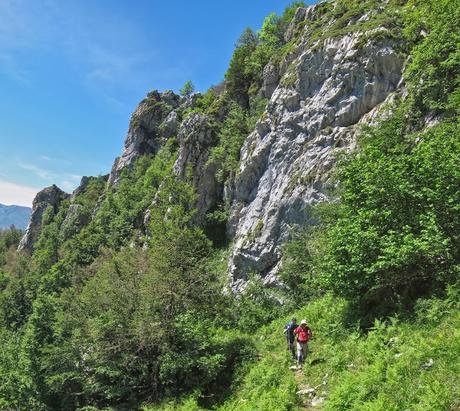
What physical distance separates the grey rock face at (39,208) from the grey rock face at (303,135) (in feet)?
279

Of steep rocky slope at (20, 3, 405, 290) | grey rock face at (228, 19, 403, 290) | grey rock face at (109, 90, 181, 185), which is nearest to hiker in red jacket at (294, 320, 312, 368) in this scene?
Result: steep rocky slope at (20, 3, 405, 290)

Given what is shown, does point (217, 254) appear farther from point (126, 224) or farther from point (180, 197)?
point (126, 224)

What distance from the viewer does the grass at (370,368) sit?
300 inches

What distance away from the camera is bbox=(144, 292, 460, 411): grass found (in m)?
7.62

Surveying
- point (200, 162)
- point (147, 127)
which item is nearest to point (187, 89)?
point (147, 127)

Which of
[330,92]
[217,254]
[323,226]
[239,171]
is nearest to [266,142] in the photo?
[239,171]

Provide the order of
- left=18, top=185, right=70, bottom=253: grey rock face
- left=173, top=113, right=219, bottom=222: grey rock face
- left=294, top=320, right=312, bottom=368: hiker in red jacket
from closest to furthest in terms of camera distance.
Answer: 1. left=294, top=320, right=312, bottom=368: hiker in red jacket
2. left=173, top=113, right=219, bottom=222: grey rock face
3. left=18, top=185, right=70, bottom=253: grey rock face

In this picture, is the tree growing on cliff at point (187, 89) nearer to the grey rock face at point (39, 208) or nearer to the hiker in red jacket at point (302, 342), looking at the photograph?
the grey rock face at point (39, 208)

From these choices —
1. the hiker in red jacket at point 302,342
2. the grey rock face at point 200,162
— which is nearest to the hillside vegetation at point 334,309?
the hiker in red jacket at point 302,342

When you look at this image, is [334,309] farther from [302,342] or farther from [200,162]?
[200,162]

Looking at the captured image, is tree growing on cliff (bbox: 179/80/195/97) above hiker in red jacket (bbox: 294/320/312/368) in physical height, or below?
above

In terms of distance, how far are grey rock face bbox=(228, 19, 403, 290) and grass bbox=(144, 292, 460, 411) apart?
13.5m

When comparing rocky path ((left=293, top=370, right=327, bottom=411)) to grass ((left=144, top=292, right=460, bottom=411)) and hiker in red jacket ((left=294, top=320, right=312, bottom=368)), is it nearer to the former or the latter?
grass ((left=144, top=292, right=460, bottom=411))

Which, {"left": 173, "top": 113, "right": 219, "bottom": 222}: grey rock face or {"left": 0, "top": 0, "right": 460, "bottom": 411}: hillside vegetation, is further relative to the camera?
{"left": 173, "top": 113, "right": 219, "bottom": 222}: grey rock face
